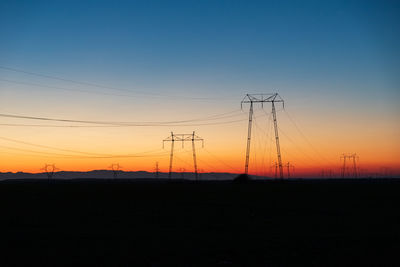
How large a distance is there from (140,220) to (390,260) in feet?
69.9

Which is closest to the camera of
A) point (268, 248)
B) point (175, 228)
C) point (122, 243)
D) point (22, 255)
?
point (22, 255)

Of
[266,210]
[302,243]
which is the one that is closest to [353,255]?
[302,243]

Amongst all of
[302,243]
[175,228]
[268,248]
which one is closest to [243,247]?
[268,248]

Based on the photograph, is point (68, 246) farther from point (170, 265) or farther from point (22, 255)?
point (170, 265)

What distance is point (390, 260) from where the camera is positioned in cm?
1912

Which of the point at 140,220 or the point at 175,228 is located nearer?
the point at 175,228

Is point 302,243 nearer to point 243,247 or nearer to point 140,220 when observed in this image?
point 243,247

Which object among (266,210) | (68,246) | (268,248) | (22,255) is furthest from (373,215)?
(22,255)

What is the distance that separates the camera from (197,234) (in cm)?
2714

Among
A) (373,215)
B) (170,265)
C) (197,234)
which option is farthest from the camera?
(373,215)

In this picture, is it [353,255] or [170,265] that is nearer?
[170,265]

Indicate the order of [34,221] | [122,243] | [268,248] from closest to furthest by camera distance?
[268,248] < [122,243] < [34,221]

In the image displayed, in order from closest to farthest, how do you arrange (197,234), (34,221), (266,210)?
(197,234) → (34,221) → (266,210)

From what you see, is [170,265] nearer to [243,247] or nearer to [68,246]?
[243,247]
